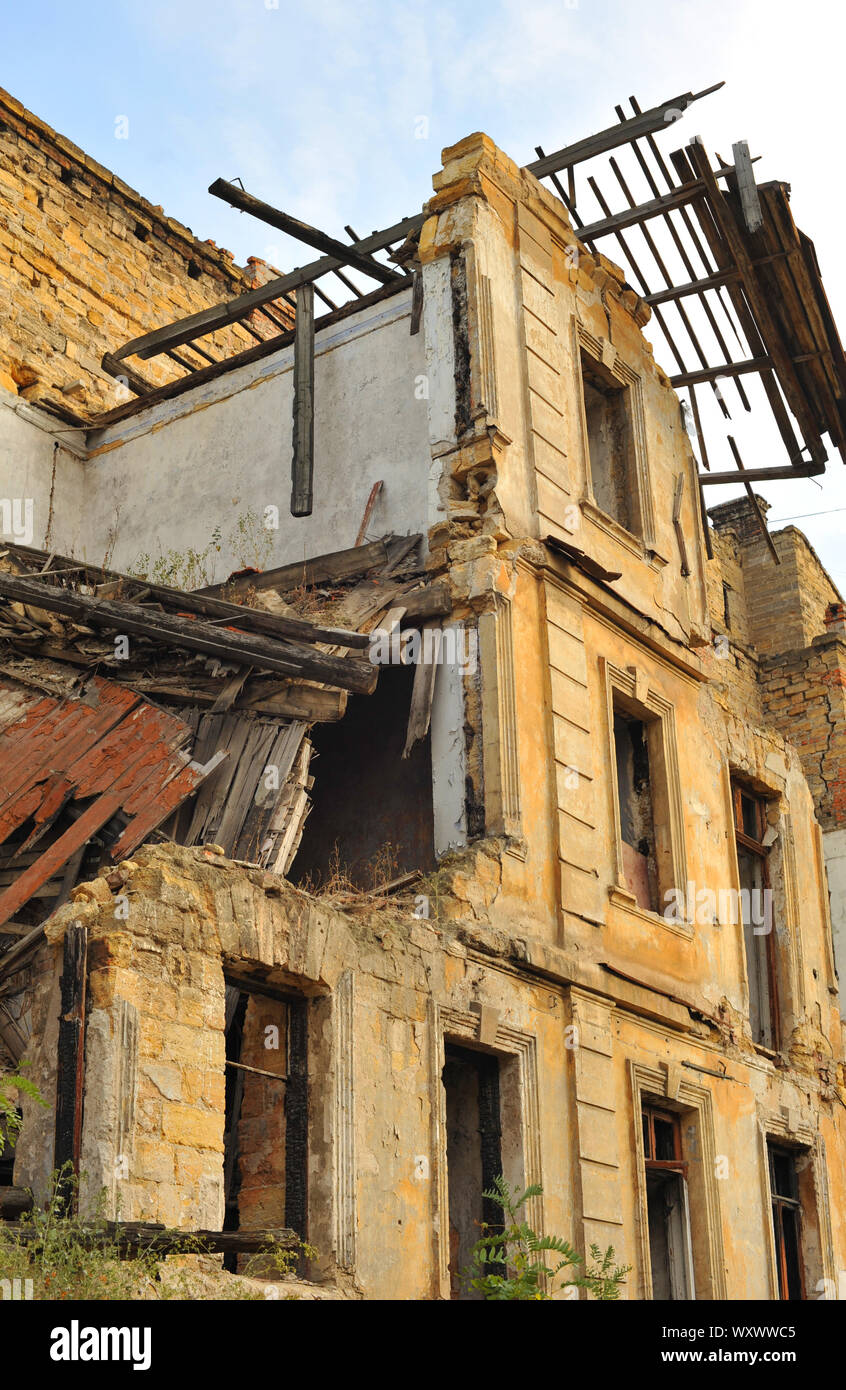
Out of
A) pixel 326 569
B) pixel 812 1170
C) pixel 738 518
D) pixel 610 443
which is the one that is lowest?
pixel 812 1170

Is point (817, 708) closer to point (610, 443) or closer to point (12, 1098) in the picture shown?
point (610, 443)

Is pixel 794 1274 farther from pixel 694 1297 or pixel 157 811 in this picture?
pixel 157 811

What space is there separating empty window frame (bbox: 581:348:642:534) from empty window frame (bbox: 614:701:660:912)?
1.92 metres

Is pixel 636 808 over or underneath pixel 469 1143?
over

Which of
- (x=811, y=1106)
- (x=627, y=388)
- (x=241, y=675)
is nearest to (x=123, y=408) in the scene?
(x=627, y=388)

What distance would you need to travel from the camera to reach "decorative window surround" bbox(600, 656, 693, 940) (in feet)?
40.9

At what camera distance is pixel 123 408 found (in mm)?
16344

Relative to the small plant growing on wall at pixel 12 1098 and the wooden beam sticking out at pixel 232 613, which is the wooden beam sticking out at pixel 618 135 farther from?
the small plant growing on wall at pixel 12 1098

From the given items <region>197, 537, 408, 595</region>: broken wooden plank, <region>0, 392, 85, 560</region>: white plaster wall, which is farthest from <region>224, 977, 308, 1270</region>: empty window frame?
<region>0, 392, 85, 560</region>: white plaster wall

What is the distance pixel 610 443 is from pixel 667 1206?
6.83m

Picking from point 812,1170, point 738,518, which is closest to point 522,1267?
point 812,1170

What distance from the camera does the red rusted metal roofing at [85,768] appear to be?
9438mm

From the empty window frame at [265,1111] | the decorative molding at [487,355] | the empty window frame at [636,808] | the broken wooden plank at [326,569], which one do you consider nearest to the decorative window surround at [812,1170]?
the empty window frame at [636,808]

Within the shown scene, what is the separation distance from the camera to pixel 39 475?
16.1 m
